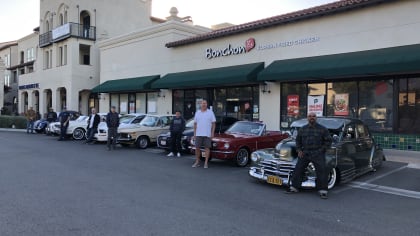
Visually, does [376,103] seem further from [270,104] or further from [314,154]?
[314,154]

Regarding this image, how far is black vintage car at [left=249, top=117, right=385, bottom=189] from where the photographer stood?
25.4 feet

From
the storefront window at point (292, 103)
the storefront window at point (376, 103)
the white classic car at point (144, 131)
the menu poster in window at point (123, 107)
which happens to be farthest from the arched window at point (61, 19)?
the storefront window at point (376, 103)

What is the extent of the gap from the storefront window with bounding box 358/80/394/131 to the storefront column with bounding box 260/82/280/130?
369 centimetres

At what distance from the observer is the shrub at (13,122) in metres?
29.1

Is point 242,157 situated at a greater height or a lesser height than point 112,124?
lesser

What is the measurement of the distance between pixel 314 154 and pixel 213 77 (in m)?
11.4

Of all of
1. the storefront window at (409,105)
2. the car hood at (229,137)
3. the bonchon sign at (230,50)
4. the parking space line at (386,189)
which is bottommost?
the parking space line at (386,189)

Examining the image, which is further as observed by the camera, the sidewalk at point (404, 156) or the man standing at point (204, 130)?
the sidewalk at point (404, 156)

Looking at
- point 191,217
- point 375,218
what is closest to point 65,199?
point 191,217

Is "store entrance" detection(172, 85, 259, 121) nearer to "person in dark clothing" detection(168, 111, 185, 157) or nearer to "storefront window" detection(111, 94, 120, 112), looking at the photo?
"person in dark clothing" detection(168, 111, 185, 157)

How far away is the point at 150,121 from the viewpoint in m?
16.3

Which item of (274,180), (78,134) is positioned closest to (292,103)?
(274,180)

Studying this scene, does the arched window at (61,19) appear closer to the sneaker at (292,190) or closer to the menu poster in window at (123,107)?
the menu poster in window at (123,107)

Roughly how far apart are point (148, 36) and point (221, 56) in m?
7.17
